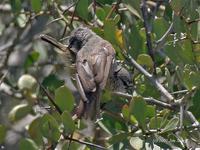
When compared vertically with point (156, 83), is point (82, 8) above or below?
above

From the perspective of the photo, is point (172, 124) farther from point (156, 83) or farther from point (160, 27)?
point (160, 27)

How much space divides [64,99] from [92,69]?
2.05ft

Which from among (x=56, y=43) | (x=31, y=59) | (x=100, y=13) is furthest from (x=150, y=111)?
(x=31, y=59)

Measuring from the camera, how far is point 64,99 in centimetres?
255

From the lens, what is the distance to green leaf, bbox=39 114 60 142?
8.27 ft

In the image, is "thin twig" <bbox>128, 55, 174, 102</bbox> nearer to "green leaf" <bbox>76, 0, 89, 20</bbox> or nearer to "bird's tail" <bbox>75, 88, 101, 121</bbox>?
"bird's tail" <bbox>75, 88, 101, 121</bbox>

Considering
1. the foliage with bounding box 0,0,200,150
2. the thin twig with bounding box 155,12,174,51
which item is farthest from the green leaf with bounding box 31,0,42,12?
the thin twig with bounding box 155,12,174,51

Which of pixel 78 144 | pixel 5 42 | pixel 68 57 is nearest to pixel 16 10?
pixel 68 57

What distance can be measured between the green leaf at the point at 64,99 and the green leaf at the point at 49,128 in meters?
0.07

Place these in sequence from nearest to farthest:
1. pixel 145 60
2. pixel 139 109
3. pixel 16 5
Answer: pixel 139 109 < pixel 145 60 < pixel 16 5

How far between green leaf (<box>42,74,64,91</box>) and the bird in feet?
0.66

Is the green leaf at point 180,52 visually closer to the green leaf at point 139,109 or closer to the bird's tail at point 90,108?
the green leaf at point 139,109

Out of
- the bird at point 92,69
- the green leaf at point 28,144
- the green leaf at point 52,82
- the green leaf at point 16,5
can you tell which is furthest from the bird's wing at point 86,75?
the green leaf at point 16,5

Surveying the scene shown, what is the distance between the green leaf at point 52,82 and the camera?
3454 millimetres
